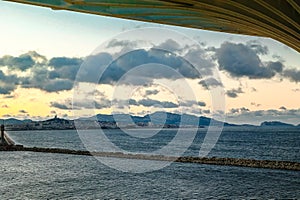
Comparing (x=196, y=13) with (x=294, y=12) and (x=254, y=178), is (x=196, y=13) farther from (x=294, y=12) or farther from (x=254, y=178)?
(x=254, y=178)

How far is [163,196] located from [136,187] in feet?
24.3

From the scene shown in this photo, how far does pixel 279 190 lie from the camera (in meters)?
37.0

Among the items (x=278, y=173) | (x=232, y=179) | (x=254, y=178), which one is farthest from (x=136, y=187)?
(x=278, y=173)

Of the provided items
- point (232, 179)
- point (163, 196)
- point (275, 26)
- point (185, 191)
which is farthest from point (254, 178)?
point (275, 26)

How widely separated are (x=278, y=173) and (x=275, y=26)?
1810 inches

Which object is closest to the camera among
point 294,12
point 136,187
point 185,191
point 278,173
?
point 294,12

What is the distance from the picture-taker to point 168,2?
7.58 m

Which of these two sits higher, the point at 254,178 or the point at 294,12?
the point at 294,12

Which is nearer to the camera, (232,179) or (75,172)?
(232,179)

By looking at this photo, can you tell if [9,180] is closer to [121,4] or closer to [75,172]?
[75,172]

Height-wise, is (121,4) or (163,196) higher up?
A: (121,4)

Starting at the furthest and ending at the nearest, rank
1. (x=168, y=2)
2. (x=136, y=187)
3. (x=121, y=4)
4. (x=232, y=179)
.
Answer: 1. (x=232, y=179)
2. (x=136, y=187)
3. (x=121, y=4)
4. (x=168, y=2)

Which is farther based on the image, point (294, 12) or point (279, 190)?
point (279, 190)

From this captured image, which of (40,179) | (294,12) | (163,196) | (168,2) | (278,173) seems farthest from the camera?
(278,173)
